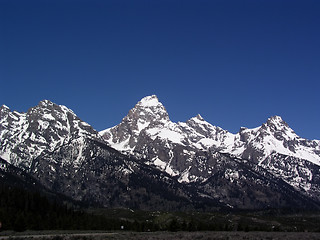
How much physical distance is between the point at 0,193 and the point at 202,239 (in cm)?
12853

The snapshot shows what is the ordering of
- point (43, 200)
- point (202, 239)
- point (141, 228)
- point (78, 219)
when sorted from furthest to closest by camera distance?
point (43, 200)
point (78, 219)
point (141, 228)
point (202, 239)

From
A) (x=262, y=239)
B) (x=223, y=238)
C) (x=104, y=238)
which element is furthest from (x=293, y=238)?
(x=104, y=238)

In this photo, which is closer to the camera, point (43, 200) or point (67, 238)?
point (67, 238)

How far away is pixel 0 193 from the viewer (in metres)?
198

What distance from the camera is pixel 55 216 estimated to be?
178m

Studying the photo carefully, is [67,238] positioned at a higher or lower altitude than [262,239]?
lower

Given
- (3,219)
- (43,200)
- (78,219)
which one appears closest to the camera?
(3,219)

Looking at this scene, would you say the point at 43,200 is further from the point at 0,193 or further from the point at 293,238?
the point at 293,238

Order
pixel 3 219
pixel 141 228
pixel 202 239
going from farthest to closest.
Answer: pixel 141 228, pixel 3 219, pixel 202 239

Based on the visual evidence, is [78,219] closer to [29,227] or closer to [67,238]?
[29,227]

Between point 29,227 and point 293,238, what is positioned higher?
point 293,238

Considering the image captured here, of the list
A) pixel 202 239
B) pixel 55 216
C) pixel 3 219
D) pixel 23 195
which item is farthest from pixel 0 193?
pixel 202 239

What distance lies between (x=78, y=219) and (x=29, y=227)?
126ft

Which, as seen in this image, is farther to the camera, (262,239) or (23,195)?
(23,195)
